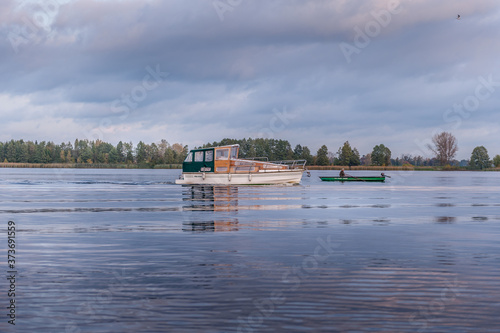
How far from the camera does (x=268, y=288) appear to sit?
13938 millimetres

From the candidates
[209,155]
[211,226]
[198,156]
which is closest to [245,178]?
[209,155]

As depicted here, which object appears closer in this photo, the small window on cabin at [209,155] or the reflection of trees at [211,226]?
the reflection of trees at [211,226]

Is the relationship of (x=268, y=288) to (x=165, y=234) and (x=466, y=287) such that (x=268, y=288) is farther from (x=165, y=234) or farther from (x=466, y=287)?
(x=165, y=234)

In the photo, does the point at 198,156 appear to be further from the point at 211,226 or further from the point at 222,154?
the point at 211,226

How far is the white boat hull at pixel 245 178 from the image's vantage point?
240 ft

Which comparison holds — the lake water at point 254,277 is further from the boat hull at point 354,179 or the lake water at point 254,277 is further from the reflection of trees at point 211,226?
the boat hull at point 354,179

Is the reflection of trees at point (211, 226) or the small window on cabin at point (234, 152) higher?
the small window on cabin at point (234, 152)

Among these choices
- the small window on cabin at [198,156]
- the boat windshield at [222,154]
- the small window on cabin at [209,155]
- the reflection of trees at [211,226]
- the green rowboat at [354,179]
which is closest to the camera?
the reflection of trees at [211,226]

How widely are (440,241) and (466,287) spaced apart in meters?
9.30

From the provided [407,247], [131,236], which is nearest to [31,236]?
[131,236]

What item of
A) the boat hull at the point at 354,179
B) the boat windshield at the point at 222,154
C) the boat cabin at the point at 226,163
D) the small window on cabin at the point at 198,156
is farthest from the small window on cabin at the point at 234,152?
the boat hull at the point at 354,179

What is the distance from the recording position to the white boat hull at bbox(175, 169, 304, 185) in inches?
2876

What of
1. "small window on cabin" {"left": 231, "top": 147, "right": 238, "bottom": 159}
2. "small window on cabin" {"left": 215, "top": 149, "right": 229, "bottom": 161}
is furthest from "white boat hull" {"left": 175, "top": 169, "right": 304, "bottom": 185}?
"small window on cabin" {"left": 231, "top": 147, "right": 238, "bottom": 159}

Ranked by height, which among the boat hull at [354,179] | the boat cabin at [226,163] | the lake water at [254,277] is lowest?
the lake water at [254,277]
